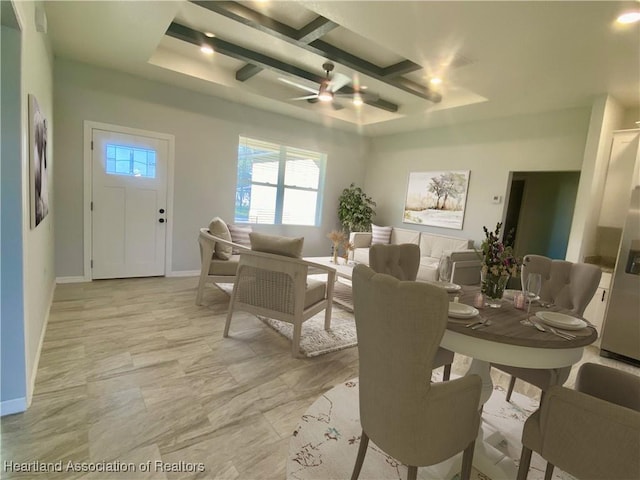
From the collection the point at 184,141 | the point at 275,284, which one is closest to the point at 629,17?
the point at 275,284

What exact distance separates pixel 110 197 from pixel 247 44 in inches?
104

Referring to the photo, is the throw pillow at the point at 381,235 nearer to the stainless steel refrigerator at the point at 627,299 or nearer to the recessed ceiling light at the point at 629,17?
the stainless steel refrigerator at the point at 627,299

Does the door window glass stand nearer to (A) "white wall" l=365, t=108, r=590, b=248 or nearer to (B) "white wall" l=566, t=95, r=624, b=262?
(A) "white wall" l=365, t=108, r=590, b=248

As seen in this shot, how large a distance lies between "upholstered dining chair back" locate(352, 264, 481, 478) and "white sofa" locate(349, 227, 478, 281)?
128 inches

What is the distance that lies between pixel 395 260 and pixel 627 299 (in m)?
2.60

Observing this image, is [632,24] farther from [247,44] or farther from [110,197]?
[110,197]

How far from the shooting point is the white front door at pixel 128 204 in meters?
4.21

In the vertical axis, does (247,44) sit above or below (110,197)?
above

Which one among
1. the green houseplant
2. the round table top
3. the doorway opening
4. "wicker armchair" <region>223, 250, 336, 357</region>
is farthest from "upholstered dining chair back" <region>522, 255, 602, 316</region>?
the green houseplant

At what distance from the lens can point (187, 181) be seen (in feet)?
15.8

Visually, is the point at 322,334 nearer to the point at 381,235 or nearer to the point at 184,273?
the point at 184,273

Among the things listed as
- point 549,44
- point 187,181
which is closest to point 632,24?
point 549,44

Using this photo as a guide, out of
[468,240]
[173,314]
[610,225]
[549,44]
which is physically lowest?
[173,314]

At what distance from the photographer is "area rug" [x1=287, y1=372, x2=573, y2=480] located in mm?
1605
